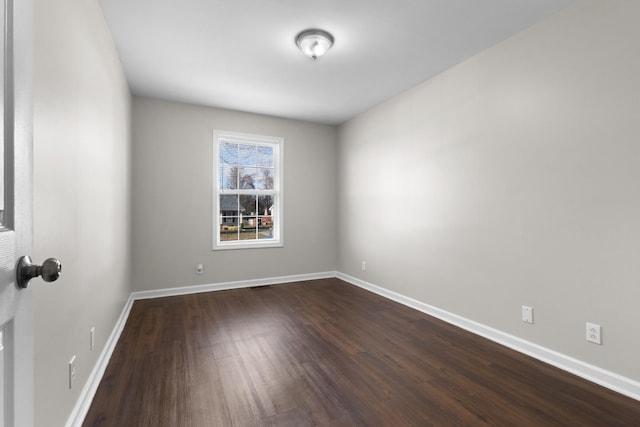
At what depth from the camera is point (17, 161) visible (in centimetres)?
64

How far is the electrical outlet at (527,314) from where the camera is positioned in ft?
8.04

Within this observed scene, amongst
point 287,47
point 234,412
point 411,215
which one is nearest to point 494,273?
point 411,215

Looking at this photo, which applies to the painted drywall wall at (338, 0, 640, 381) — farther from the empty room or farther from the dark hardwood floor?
the dark hardwood floor

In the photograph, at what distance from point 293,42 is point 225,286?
3.28m

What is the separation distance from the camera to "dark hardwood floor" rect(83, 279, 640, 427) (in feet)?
5.64

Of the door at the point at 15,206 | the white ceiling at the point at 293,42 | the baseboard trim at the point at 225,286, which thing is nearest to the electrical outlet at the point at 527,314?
the white ceiling at the point at 293,42

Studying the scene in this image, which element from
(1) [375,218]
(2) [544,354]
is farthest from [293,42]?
(2) [544,354]

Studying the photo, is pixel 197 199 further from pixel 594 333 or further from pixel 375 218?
pixel 594 333

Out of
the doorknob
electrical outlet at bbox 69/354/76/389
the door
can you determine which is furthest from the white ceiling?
electrical outlet at bbox 69/354/76/389

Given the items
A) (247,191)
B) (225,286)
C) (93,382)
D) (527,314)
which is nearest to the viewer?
(93,382)

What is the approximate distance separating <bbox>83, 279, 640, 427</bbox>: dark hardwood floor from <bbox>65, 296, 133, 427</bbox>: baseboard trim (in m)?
0.04

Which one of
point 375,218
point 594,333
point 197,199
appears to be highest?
point 197,199

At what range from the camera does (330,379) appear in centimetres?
209

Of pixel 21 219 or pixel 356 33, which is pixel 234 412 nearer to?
pixel 21 219
